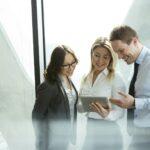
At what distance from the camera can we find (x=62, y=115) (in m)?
1.38

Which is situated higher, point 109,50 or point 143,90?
point 109,50

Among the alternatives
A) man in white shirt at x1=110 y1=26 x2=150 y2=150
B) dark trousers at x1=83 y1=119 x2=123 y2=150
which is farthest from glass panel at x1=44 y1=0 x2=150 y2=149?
man in white shirt at x1=110 y1=26 x2=150 y2=150

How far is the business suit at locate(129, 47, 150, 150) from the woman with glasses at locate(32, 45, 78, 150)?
28cm

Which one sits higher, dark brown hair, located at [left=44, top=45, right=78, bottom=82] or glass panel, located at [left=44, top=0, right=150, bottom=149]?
glass panel, located at [left=44, top=0, right=150, bottom=149]

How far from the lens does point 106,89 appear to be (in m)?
1.36

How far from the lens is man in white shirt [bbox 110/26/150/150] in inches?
47.3

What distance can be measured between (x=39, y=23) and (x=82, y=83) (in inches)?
16.0

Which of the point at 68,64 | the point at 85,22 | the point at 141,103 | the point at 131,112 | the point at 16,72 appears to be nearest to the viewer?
the point at 141,103

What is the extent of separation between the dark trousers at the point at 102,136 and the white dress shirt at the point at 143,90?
16 cm

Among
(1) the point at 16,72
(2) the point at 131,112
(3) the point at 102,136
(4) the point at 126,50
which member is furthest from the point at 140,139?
(1) the point at 16,72

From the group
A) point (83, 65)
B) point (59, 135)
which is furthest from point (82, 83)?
point (59, 135)

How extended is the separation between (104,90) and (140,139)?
0.24 m

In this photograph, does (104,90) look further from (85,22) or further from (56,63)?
(85,22)

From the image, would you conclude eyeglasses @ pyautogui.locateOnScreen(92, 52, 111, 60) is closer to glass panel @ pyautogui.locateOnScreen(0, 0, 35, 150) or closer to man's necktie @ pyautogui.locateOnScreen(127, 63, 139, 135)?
man's necktie @ pyautogui.locateOnScreen(127, 63, 139, 135)
